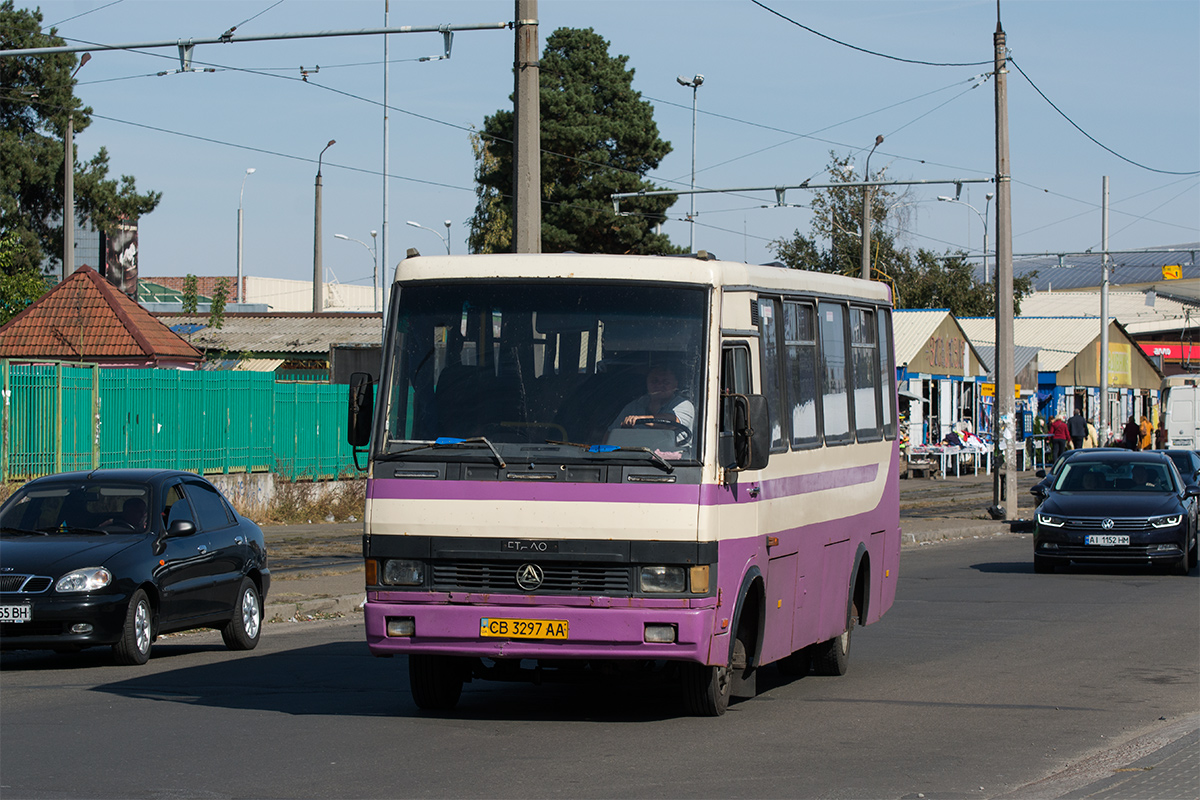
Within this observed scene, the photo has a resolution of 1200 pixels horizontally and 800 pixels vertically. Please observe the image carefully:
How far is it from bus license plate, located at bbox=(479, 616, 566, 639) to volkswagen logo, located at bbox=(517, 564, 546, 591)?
0.19m

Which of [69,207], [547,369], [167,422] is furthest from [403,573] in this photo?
[69,207]

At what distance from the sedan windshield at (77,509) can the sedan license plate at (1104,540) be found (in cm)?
1274

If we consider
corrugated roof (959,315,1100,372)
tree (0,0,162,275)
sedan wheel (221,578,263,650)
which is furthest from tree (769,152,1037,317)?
sedan wheel (221,578,263,650)

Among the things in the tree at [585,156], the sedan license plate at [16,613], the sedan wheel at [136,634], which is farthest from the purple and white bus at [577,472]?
the tree at [585,156]

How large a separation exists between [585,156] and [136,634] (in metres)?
53.5

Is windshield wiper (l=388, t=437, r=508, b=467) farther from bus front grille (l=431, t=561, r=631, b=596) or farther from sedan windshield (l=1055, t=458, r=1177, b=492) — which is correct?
sedan windshield (l=1055, t=458, r=1177, b=492)

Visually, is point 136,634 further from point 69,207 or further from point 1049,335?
point 1049,335

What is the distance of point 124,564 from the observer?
1204cm

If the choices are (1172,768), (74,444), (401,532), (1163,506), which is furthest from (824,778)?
(74,444)

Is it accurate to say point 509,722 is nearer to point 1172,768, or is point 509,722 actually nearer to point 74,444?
point 1172,768

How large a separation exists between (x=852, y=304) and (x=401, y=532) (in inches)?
177

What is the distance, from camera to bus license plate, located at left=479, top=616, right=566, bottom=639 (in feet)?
28.7

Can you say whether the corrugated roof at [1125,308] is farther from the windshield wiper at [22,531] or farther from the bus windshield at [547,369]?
the bus windshield at [547,369]

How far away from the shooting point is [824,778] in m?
7.82
